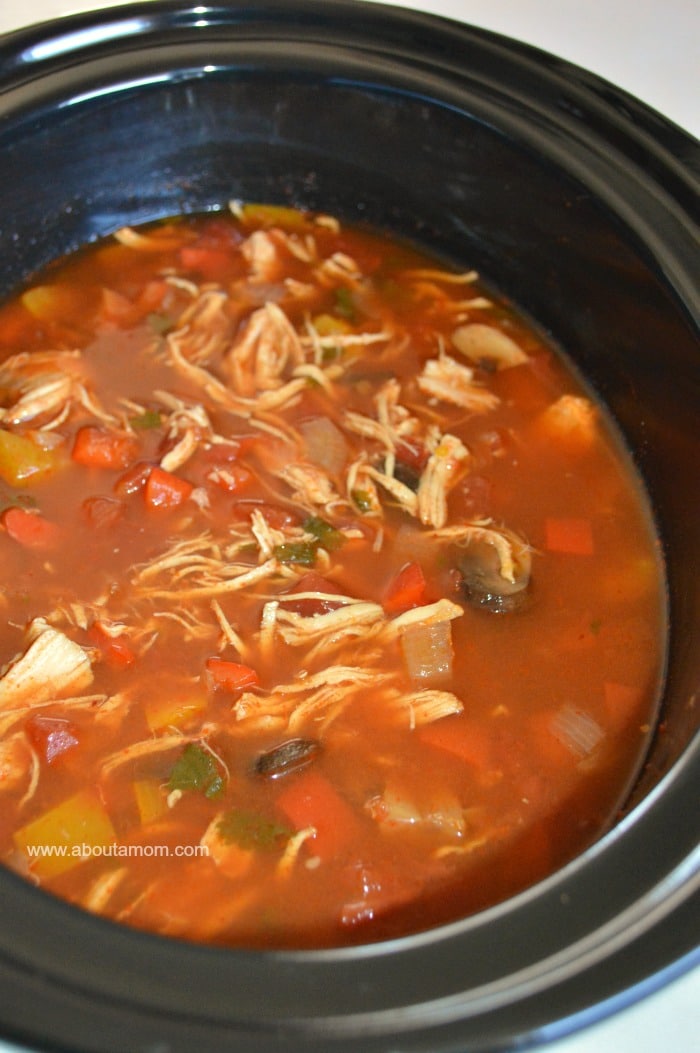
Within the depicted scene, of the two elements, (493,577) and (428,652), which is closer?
(428,652)

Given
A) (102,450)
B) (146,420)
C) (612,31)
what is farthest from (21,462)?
(612,31)

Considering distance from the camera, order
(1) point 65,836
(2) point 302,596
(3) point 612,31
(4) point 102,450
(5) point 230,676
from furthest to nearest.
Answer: (3) point 612,31 → (4) point 102,450 → (2) point 302,596 → (5) point 230,676 → (1) point 65,836

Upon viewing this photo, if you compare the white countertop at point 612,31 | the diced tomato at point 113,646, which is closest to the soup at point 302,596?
the diced tomato at point 113,646

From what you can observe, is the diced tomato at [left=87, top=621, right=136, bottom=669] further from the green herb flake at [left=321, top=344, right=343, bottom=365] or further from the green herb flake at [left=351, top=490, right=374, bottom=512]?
the green herb flake at [left=321, top=344, right=343, bottom=365]

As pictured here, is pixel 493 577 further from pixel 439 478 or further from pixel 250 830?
pixel 250 830

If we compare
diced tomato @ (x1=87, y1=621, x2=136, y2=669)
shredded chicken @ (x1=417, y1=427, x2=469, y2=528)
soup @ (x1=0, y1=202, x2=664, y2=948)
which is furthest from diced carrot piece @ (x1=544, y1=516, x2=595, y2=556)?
diced tomato @ (x1=87, y1=621, x2=136, y2=669)

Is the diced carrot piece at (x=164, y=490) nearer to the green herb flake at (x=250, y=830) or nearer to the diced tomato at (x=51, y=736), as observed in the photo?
the diced tomato at (x=51, y=736)
